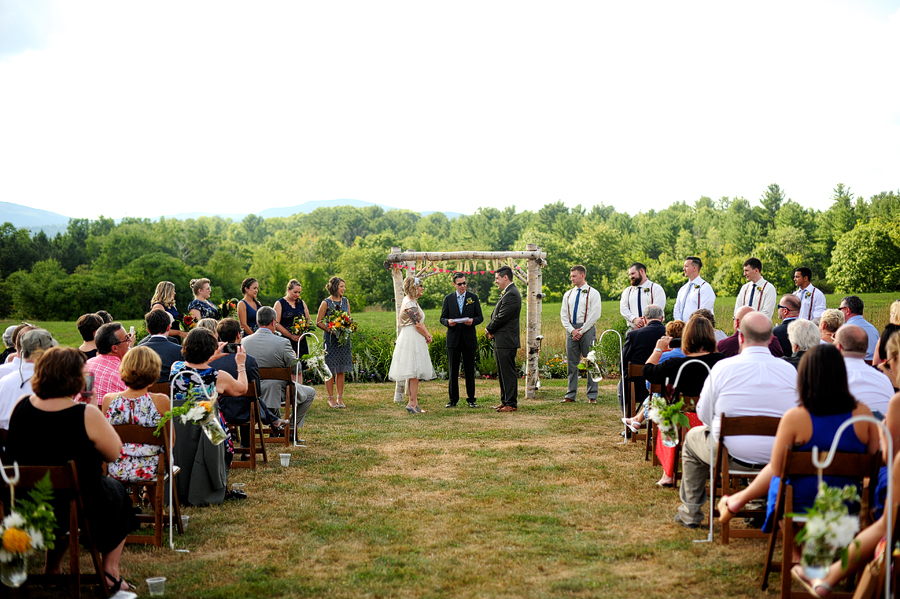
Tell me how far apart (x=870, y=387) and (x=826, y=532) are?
2006mm

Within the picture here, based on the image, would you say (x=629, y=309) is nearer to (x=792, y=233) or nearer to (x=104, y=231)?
(x=792, y=233)

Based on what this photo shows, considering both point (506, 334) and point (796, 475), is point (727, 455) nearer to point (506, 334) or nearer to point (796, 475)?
point (796, 475)

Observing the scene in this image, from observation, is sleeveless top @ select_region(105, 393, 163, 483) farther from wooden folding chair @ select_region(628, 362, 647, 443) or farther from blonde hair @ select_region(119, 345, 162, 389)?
wooden folding chair @ select_region(628, 362, 647, 443)

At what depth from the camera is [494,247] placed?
86125mm

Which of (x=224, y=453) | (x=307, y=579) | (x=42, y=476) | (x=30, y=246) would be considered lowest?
(x=307, y=579)

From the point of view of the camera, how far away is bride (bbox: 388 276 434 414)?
10883mm

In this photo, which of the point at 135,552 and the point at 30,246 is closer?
the point at 135,552

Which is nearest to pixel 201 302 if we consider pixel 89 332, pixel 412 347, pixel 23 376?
pixel 412 347

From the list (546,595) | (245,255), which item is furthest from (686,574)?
(245,255)

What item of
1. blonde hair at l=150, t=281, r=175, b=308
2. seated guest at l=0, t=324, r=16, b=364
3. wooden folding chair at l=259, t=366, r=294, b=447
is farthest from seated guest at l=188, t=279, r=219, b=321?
seated guest at l=0, t=324, r=16, b=364

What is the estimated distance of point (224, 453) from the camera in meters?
6.23

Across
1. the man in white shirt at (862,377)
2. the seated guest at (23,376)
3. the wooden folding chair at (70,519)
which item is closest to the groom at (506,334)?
the man in white shirt at (862,377)

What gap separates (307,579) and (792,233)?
6198 cm

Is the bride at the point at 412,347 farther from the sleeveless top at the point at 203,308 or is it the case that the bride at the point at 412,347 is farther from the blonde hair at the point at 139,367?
the blonde hair at the point at 139,367
